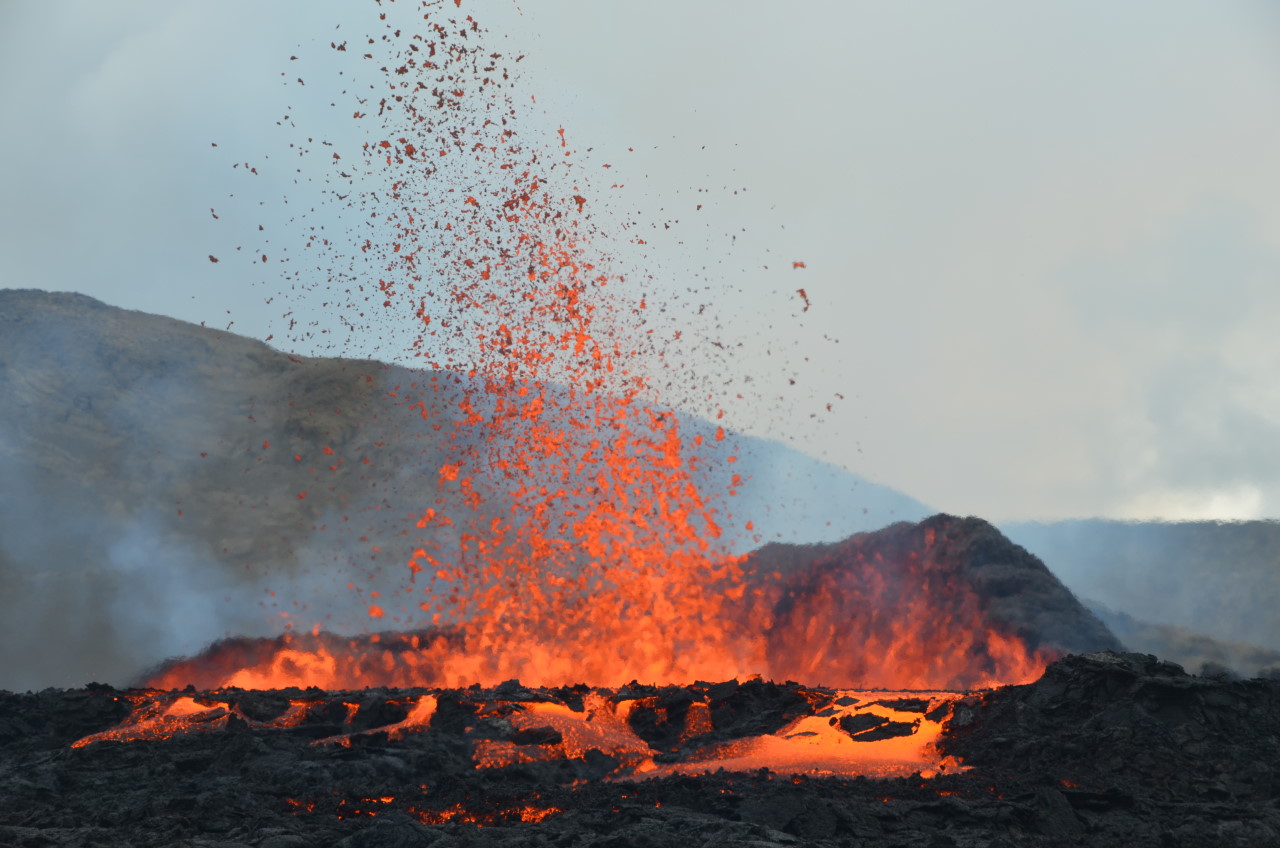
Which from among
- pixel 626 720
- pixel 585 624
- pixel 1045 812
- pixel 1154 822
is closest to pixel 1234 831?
pixel 1154 822

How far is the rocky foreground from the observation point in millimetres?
10750

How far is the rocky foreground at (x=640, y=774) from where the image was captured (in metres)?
10.8

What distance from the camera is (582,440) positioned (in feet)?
182

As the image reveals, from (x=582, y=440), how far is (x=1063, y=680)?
134 ft

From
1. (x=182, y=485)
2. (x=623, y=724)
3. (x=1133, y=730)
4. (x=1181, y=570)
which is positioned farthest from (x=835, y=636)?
(x=182, y=485)

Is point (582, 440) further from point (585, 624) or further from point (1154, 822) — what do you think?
point (1154, 822)

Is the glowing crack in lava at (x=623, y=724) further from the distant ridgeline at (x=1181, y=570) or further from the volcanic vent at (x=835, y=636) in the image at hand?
the distant ridgeline at (x=1181, y=570)

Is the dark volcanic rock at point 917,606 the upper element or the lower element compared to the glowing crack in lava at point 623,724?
upper

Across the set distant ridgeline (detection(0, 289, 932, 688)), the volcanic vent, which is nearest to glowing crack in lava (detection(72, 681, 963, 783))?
the volcanic vent

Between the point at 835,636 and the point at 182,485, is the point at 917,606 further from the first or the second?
the point at 182,485

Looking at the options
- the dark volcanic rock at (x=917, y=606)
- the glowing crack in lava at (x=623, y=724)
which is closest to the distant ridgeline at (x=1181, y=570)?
the dark volcanic rock at (x=917, y=606)

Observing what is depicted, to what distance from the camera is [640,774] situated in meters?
15.4

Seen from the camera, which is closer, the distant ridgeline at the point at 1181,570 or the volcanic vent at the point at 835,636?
the volcanic vent at the point at 835,636

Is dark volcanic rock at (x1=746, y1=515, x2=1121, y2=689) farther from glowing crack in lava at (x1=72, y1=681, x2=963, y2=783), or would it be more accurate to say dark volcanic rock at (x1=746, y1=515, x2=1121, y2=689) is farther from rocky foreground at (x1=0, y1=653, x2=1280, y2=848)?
rocky foreground at (x1=0, y1=653, x2=1280, y2=848)
